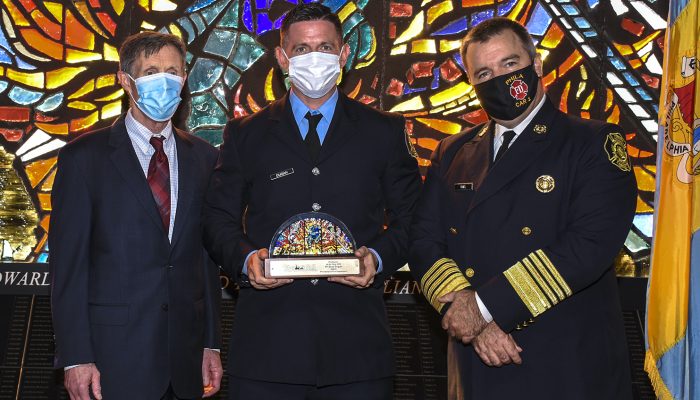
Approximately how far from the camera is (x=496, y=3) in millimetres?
5973

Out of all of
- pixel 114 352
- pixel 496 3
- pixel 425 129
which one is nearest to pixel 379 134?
pixel 114 352

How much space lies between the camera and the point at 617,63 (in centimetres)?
591

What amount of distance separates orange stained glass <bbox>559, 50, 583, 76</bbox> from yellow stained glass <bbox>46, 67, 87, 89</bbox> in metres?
3.24

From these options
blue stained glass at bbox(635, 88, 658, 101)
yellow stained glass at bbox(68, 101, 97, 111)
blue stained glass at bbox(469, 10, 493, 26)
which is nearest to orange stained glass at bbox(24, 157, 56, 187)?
yellow stained glass at bbox(68, 101, 97, 111)

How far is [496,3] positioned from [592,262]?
3.67 metres

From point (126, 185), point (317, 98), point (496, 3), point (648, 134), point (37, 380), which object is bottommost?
point (37, 380)

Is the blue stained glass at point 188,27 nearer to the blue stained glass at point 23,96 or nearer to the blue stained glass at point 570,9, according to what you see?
the blue stained glass at point 23,96

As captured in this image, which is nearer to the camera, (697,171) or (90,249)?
(90,249)

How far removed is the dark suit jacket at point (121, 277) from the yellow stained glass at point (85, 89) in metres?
2.92

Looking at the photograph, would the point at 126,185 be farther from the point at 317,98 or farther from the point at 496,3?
the point at 496,3

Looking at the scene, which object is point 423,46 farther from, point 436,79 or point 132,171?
point 132,171

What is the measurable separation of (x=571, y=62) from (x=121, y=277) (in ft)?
12.7

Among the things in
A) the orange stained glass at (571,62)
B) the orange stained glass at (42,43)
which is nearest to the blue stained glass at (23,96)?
the orange stained glass at (42,43)

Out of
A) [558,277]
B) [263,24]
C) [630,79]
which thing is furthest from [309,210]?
[630,79]
